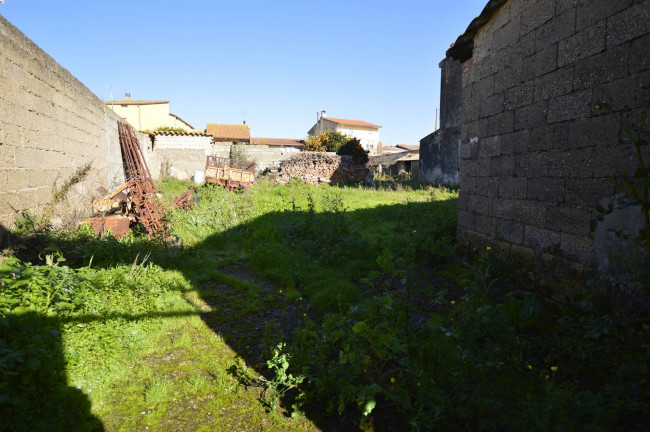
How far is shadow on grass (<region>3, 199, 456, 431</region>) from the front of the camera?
2311mm

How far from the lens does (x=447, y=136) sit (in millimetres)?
17125

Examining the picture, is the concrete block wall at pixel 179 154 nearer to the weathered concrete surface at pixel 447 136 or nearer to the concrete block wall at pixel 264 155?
the concrete block wall at pixel 264 155

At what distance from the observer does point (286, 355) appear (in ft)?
8.70

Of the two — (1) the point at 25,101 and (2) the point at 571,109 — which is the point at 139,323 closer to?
(1) the point at 25,101

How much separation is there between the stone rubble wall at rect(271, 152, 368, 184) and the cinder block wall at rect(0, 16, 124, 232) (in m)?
10.0

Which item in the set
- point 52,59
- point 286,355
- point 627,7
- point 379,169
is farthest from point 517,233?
point 379,169

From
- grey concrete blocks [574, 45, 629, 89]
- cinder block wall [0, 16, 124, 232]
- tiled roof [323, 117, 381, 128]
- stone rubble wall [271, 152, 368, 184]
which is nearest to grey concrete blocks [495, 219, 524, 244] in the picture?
grey concrete blocks [574, 45, 629, 89]

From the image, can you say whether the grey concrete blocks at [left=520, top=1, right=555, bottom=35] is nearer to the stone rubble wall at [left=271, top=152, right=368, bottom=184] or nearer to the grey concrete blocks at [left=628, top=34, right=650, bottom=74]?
the grey concrete blocks at [left=628, top=34, right=650, bottom=74]

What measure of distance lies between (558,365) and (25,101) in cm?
670

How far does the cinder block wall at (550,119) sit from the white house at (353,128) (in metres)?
45.8

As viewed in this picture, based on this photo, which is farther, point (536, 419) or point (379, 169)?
point (379, 169)

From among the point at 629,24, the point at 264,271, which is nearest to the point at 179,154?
the point at 264,271

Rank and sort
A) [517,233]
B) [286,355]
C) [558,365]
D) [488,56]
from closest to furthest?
[558,365] < [286,355] < [517,233] < [488,56]

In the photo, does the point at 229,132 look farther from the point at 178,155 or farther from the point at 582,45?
the point at 582,45
